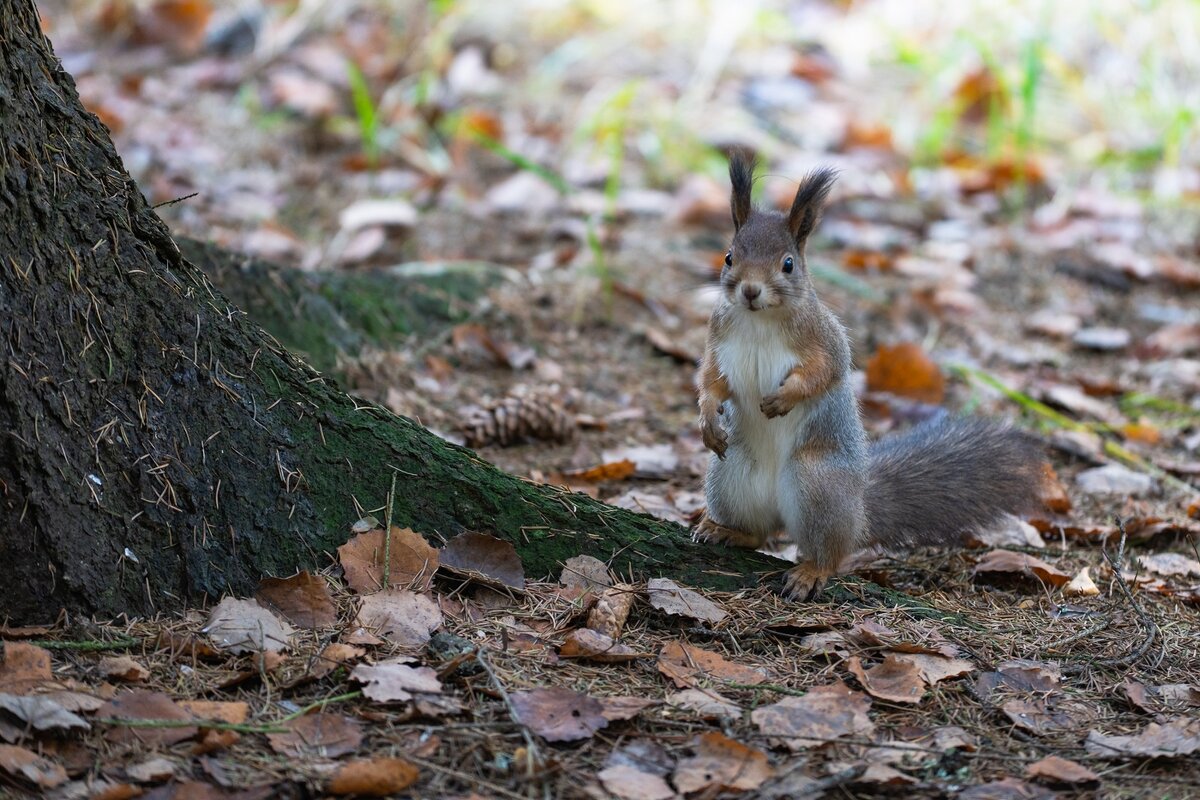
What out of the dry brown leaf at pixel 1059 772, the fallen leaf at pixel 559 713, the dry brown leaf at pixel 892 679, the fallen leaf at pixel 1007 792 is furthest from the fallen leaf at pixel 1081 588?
the fallen leaf at pixel 559 713

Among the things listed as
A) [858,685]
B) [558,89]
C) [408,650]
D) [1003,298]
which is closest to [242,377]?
[408,650]

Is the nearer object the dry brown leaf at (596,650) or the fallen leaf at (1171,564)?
the dry brown leaf at (596,650)

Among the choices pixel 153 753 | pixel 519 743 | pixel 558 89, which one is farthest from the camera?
pixel 558 89

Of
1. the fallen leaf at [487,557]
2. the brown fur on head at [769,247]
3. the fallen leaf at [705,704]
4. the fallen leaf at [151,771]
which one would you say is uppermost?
the brown fur on head at [769,247]

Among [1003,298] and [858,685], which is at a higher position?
[1003,298]

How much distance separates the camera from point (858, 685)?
6.96 feet

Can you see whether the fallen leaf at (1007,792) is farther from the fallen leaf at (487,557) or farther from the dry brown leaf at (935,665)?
the fallen leaf at (487,557)

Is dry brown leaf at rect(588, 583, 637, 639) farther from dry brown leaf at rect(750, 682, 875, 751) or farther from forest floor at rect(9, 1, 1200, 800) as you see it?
dry brown leaf at rect(750, 682, 875, 751)

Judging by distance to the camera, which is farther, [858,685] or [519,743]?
[858,685]

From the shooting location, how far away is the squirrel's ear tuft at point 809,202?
8.68 ft

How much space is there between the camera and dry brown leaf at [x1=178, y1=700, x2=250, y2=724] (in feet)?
6.01

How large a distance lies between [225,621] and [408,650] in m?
0.32

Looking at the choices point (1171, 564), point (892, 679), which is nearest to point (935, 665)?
point (892, 679)

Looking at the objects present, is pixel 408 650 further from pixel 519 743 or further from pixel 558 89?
pixel 558 89
